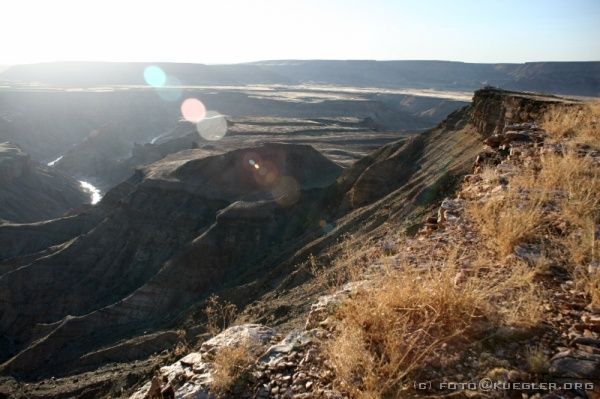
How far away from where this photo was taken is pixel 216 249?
3294cm

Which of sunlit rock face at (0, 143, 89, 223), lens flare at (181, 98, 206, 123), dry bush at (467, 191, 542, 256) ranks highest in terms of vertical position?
dry bush at (467, 191, 542, 256)

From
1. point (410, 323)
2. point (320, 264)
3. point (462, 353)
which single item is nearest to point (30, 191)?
point (320, 264)

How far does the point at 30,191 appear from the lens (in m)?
66.8

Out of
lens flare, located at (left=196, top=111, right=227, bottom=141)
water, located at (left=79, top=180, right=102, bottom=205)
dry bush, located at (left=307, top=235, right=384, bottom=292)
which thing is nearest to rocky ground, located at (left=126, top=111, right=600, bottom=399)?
dry bush, located at (left=307, top=235, right=384, bottom=292)

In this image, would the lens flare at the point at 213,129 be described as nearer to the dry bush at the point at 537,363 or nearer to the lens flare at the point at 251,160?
the lens flare at the point at 251,160

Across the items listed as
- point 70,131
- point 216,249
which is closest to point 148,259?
point 216,249

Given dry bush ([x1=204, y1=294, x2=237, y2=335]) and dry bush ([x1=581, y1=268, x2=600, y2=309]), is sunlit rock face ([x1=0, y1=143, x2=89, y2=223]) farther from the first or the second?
dry bush ([x1=581, y1=268, x2=600, y2=309])

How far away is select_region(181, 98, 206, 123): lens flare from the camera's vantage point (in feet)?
443

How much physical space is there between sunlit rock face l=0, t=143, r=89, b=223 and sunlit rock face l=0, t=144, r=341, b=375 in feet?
59.4

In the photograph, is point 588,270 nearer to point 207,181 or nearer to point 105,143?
point 207,181

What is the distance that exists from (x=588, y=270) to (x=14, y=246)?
51982 millimetres

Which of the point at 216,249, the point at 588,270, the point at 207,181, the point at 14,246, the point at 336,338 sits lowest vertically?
the point at 14,246

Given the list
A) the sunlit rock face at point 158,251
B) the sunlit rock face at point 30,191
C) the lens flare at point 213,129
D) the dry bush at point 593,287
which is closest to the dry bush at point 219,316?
the dry bush at point 593,287

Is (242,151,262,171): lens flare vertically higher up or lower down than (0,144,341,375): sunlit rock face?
higher up
